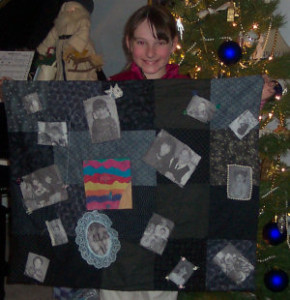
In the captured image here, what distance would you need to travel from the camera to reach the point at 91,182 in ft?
5.03

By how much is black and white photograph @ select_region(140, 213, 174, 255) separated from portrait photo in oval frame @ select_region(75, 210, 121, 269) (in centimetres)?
11

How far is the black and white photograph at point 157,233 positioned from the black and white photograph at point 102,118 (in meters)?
0.33

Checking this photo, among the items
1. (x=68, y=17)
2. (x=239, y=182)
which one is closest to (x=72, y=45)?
(x=68, y=17)

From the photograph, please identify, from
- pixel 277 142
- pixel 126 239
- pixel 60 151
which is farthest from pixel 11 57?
pixel 277 142

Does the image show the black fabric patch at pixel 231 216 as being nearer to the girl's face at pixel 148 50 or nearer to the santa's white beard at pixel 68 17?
the girl's face at pixel 148 50

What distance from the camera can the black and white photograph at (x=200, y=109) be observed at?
58.0 inches

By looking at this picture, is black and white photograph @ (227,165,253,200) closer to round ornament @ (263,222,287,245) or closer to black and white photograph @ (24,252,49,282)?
round ornament @ (263,222,287,245)

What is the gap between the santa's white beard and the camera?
2203mm

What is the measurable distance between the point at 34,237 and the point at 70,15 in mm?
1194

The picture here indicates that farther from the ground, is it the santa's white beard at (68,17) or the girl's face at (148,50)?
the santa's white beard at (68,17)

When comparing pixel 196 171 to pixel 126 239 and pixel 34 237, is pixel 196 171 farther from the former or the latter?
pixel 34 237

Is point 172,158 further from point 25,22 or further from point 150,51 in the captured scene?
point 25,22

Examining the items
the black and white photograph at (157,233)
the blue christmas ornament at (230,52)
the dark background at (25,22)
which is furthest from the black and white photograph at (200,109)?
the dark background at (25,22)

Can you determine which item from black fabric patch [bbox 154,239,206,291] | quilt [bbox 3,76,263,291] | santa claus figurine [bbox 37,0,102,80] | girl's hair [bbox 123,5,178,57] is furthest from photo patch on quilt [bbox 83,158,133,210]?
santa claus figurine [bbox 37,0,102,80]
